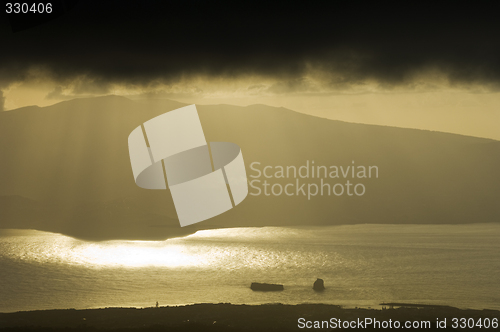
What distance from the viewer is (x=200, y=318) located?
20.5 metres

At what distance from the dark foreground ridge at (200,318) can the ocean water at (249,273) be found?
763cm

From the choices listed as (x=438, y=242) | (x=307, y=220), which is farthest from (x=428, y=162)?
(x=438, y=242)

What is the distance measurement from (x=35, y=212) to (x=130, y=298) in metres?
124

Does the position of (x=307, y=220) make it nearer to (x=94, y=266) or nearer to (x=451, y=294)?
(x=94, y=266)

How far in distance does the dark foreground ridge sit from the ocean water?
300 inches

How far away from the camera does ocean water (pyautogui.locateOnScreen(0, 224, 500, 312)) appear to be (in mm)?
32469

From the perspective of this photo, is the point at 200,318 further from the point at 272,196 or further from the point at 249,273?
the point at 272,196

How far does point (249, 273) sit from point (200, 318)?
90.0 feet

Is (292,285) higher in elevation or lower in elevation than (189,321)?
higher

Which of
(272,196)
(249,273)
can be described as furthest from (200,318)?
(272,196)

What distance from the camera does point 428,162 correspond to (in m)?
167

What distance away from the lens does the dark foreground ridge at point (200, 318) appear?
17797mm

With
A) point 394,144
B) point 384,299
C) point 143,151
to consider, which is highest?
point 394,144

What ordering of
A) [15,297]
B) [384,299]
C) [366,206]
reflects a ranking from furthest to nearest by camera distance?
[366,206], [15,297], [384,299]
